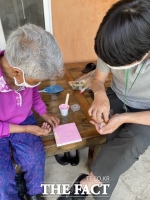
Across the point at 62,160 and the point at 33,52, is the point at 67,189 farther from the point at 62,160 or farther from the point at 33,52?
the point at 33,52

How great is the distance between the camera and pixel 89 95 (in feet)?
4.95

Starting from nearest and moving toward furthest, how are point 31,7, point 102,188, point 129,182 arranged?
point 102,188, point 129,182, point 31,7

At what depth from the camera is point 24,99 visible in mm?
1025

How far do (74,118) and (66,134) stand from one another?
164mm

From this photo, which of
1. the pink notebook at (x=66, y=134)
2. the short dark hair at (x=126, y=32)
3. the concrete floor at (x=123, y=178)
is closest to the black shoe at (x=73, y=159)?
the concrete floor at (x=123, y=178)

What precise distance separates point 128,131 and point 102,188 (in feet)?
1.07

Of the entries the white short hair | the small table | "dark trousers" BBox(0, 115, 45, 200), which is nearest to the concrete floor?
the small table

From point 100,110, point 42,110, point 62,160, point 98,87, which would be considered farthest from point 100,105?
point 62,160

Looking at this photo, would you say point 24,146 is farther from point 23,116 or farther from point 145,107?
point 145,107

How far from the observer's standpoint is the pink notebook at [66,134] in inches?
43.4

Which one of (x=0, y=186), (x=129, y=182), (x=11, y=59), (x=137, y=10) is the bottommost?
(x=129, y=182)

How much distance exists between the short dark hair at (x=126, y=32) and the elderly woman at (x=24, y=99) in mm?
215

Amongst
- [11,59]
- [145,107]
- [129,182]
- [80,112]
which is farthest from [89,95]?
[11,59]

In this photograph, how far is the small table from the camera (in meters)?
1.11
